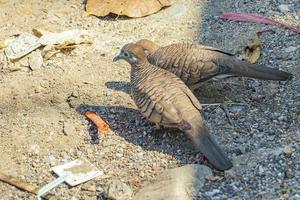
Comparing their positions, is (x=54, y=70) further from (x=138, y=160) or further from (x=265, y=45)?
(x=265, y=45)

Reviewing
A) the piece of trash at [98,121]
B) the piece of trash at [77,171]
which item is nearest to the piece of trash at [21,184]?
the piece of trash at [77,171]

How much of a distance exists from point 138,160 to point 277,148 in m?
0.92

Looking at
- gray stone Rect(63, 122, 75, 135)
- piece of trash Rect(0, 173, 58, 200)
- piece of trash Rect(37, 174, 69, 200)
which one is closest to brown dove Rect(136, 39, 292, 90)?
gray stone Rect(63, 122, 75, 135)

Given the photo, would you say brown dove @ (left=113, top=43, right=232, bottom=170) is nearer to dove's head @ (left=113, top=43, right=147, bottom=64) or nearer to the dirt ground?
dove's head @ (left=113, top=43, right=147, bottom=64)

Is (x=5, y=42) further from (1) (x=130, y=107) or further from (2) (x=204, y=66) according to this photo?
(2) (x=204, y=66)

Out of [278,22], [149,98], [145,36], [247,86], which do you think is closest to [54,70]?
[145,36]

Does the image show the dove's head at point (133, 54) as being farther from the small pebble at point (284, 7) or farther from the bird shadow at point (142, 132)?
the small pebble at point (284, 7)

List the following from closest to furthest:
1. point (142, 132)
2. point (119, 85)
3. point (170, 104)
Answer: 1. point (170, 104)
2. point (142, 132)
3. point (119, 85)

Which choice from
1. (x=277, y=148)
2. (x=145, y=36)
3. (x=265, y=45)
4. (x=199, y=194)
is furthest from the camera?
(x=145, y=36)

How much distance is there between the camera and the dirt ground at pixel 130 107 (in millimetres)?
4020

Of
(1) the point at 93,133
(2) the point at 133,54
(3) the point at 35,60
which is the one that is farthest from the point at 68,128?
(3) the point at 35,60

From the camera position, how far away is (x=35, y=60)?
5.40 meters

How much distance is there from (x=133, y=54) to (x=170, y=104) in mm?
683

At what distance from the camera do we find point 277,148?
4.05 metres
